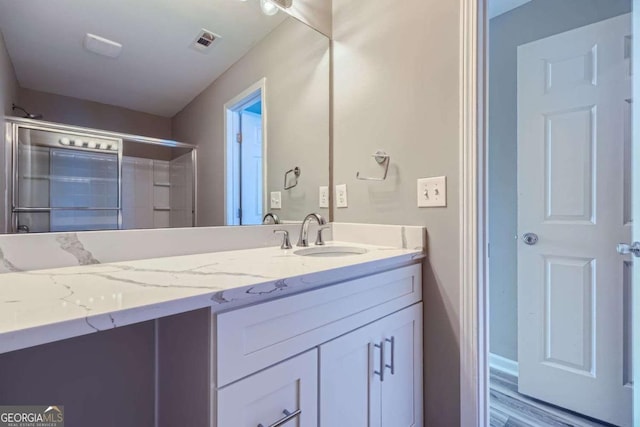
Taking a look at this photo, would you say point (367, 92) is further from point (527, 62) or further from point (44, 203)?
point (44, 203)

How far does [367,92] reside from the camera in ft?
4.64

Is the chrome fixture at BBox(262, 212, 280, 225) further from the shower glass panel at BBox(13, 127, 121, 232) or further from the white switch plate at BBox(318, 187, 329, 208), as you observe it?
the shower glass panel at BBox(13, 127, 121, 232)

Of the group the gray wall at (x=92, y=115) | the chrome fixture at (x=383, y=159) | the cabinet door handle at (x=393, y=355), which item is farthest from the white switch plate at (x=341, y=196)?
the gray wall at (x=92, y=115)

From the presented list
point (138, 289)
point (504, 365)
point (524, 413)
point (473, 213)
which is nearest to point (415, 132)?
point (473, 213)

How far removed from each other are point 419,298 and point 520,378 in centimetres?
102

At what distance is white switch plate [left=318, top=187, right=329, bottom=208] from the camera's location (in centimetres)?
157

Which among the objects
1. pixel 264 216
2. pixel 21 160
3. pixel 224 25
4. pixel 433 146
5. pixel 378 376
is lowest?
pixel 378 376

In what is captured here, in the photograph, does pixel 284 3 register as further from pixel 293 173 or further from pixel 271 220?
pixel 271 220

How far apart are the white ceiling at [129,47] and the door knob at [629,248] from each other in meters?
1.81

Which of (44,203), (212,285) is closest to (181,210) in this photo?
(44,203)

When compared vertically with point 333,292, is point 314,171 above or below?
above

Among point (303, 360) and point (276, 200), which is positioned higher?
point (276, 200)

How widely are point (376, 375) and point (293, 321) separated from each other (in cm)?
41

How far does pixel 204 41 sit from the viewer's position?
1.19 meters
